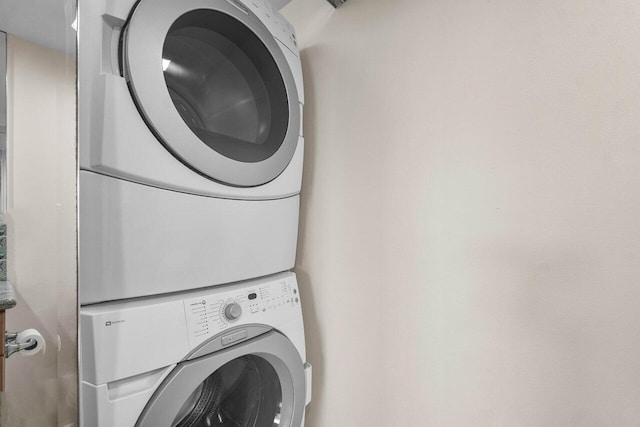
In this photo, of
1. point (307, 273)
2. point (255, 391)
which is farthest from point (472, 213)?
point (255, 391)

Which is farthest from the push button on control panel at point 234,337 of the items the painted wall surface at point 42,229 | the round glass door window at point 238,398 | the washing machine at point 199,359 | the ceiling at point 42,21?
the ceiling at point 42,21

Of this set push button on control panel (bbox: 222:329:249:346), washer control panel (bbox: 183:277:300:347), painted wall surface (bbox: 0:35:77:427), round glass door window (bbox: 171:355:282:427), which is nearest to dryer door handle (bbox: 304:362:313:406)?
round glass door window (bbox: 171:355:282:427)

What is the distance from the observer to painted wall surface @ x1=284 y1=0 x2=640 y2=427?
0.70 m

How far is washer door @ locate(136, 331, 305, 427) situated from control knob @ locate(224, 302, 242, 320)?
82mm

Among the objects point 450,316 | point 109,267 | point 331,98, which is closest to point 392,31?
point 331,98

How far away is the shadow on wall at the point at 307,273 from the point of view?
Answer: 121 centimetres

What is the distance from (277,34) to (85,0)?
0.56 metres

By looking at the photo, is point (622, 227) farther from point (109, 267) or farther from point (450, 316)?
point (109, 267)

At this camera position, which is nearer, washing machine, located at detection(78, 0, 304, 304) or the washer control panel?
washing machine, located at detection(78, 0, 304, 304)

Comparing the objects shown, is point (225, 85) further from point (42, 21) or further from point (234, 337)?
point (234, 337)

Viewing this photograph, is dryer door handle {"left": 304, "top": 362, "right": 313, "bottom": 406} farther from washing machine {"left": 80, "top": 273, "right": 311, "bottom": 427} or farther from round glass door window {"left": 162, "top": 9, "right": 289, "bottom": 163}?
round glass door window {"left": 162, "top": 9, "right": 289, "bottom": 163}

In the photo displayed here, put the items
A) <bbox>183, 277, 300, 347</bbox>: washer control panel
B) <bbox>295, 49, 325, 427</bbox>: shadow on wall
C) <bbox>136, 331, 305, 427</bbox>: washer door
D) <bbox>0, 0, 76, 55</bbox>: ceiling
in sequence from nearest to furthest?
1. <bbox>0, 0, 76, 55</bbox>: ceiling
2. <bbox>183, 277, 300, 347</bbox>: washer control panel
3. <bbox>136, 331, 305, 427</bbox>: washer door
4. <bbox>295, 49, 325, 427</bbox>: shadow on wall

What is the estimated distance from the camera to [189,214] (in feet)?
2.63

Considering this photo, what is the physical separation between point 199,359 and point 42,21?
0.80 meters
